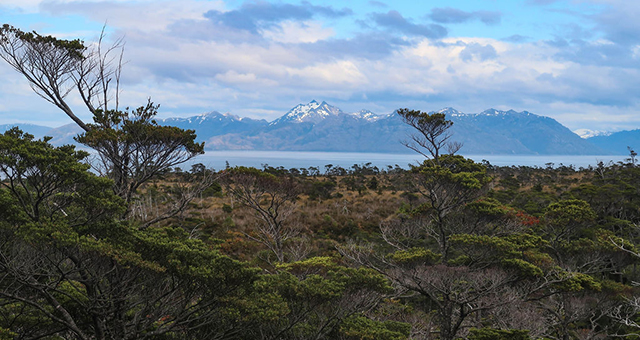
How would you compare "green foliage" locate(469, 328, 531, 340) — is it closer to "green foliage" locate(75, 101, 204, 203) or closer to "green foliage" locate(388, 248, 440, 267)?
"green foliage" locate(388, 248, 440, 267)

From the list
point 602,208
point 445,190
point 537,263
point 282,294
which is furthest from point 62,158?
point 602,208

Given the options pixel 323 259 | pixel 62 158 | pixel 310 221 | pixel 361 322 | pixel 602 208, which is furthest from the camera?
pixel 310 221

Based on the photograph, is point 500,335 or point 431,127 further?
point 431,127

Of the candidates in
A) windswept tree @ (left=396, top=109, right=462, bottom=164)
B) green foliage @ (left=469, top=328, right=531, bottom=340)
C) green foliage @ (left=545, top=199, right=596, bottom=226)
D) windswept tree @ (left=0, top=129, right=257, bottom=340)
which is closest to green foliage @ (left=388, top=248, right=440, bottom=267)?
green foliage @ (left=469, top=328, right=531, bottom=340)

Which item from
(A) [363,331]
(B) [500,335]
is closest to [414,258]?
(B) [500,335]

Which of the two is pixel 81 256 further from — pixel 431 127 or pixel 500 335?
pixel 431 127

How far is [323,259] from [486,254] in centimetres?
692

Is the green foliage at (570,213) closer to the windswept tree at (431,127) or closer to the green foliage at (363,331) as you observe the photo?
the windswept tree at (431,127)

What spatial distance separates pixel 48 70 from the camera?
9.91 meters

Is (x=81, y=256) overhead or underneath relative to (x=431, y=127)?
underneath

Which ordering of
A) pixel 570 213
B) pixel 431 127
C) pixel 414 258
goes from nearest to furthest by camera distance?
pixel 414 258 → pixel 431 127 → pixel 570 213

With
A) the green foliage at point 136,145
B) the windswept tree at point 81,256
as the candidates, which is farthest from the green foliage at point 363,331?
the green foliage at point 136,145

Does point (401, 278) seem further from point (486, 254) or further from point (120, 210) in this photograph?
point (120, 210)

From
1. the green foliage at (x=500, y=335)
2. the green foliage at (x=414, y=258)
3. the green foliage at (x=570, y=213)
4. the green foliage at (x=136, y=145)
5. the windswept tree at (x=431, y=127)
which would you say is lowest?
the green foliage at (x=500, y=335)
